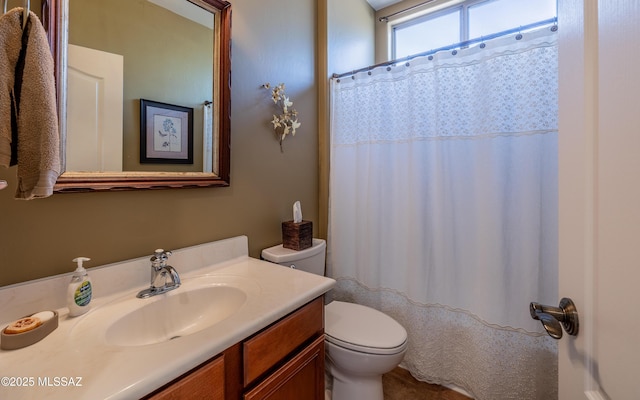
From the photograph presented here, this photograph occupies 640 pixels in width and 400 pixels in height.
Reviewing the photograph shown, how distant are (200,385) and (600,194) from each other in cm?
92

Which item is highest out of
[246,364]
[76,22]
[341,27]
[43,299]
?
[341,27]

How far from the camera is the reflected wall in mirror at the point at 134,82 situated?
88 cm

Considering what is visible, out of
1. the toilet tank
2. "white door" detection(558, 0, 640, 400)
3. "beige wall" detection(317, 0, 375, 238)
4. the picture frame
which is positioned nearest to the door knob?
"white door" detection(558, 0, 640, 400)

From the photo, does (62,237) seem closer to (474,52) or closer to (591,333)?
(591,333)

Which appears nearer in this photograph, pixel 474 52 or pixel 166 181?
pixel 166 181

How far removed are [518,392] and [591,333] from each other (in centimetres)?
118

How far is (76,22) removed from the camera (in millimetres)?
885

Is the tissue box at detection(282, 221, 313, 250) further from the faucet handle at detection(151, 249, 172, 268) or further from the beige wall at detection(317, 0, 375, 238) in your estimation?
the faucet handle at detection(151, 249, 172, 268)

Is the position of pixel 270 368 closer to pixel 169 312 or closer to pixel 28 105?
pixel 169 312

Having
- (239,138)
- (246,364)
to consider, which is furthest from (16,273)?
(239,138)

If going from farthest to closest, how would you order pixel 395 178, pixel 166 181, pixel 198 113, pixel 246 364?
1. pixel 395 178
2. pixel 198 113
3. pixel 166 181
4. pixel 246 364

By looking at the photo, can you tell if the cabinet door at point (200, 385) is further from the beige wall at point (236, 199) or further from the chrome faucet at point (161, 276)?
the beige wall at point (236, 199)

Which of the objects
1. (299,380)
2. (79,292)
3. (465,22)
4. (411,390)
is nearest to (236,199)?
(79,292)

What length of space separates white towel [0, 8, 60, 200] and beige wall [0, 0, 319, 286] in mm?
331
